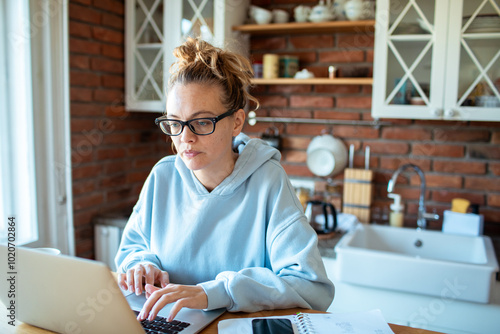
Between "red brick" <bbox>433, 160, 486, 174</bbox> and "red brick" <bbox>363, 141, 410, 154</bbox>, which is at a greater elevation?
"red brick" <bbox>363, 141, 410, 154</bbox>

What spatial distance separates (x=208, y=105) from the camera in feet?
3.88

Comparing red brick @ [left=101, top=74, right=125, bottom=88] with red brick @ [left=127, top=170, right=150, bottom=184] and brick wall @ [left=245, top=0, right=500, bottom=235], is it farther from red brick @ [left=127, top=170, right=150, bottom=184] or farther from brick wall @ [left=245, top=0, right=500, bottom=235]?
brick wall @ [left=245, top=0, right=500, bottom=235]

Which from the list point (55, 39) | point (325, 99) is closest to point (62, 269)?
point (55, 39)

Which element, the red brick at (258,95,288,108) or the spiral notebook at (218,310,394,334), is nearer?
the spiral notebook at (218,310,394,334)

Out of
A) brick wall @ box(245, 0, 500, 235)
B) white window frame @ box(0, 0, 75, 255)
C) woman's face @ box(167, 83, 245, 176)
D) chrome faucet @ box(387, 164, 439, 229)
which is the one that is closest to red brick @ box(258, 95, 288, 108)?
brick wall @ box(245, 0, 500, 235)

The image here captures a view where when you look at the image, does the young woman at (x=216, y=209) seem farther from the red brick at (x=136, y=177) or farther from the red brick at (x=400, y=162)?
the red brick at (x=136, y=177)

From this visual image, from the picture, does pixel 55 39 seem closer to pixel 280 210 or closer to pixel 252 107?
pixel 252 107

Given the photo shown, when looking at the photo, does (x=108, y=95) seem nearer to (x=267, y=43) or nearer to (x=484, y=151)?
(x=267, y=43)

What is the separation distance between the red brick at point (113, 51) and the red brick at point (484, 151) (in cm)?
194

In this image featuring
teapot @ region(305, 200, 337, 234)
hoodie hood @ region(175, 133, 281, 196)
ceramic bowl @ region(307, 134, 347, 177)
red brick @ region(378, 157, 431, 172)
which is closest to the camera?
hoodie hood @ region(175, 133, 281, 196)

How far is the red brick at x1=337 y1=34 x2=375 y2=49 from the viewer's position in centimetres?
238

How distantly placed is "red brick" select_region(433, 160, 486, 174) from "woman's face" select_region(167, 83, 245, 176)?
1521 mm

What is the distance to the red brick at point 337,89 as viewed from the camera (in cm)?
247

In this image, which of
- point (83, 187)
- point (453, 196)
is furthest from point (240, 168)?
point (453, 196)
